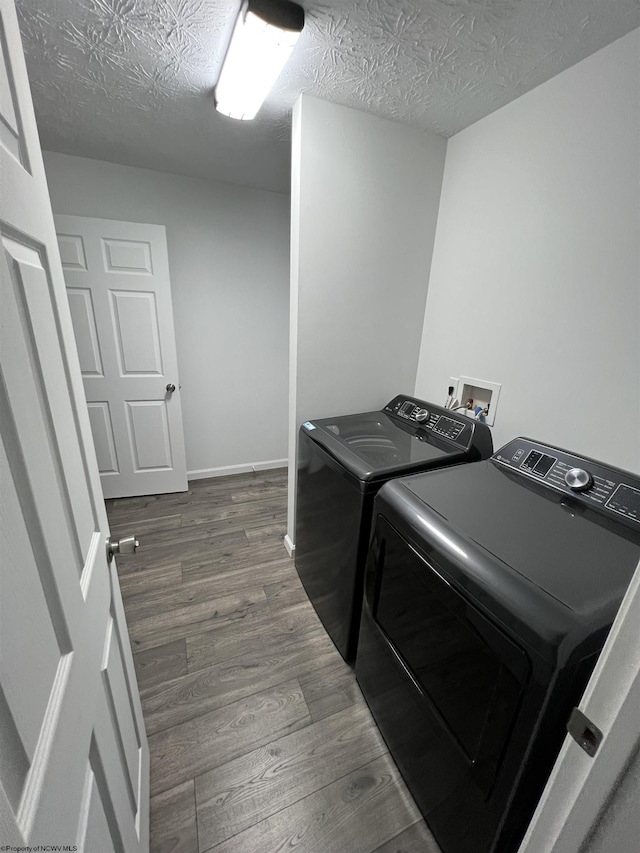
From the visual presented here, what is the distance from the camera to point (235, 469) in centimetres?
313

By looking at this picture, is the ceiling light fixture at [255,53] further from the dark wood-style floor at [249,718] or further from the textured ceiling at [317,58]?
the dark wood-style floor at [249,718]

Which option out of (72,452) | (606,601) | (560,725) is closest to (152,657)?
(72,452)

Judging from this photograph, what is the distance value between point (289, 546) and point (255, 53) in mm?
2254

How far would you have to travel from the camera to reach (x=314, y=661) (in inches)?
59.2

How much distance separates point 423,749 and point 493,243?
1.93 metres

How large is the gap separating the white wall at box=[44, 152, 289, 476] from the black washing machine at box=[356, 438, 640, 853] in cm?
211

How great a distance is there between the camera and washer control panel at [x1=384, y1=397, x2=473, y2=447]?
1.56m

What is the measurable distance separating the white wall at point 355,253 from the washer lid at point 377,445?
0.61 ft

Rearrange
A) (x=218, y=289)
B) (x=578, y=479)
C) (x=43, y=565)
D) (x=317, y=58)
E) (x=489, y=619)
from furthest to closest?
(x=218, y=289) → (x=317, y=58) → (x=578, y=479) → (x=489, y=619) → (x=43, y=565)

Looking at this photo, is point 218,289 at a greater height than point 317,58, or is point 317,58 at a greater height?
point 317,58

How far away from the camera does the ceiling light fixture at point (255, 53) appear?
988 millimetres

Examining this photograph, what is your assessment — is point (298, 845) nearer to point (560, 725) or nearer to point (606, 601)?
point (560, 725)

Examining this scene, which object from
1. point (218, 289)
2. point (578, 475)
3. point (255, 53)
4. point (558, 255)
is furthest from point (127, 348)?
point (578, 475)

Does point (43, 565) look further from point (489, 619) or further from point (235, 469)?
point (235, 469)
